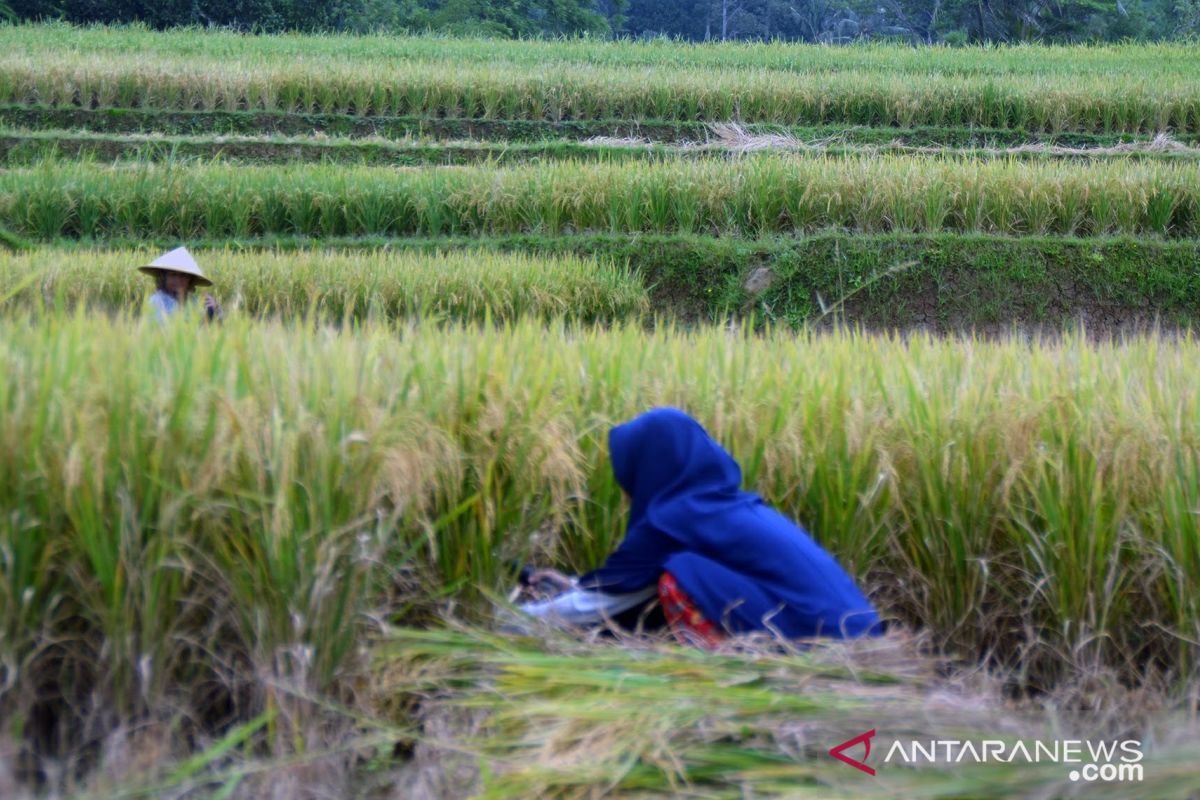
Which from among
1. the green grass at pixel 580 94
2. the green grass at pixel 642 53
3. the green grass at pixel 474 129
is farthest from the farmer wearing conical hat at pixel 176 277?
the green grass at pixel 642 53

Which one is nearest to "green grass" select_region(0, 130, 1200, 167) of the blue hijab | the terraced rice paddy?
the terraced rice paddy

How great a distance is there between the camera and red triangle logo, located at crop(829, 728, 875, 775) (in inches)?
77.4

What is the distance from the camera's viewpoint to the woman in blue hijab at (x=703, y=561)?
254cm

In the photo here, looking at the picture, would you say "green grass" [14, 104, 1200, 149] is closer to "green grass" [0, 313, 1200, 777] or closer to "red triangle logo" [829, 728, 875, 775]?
"green grass" [0, 313, 1200, 777]

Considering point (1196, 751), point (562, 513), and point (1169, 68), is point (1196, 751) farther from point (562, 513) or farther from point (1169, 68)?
point (1169, 68)

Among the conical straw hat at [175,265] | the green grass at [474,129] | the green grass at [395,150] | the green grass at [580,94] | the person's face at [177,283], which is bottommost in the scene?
the person's face at [177,283]

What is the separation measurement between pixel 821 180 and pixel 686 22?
4131cm

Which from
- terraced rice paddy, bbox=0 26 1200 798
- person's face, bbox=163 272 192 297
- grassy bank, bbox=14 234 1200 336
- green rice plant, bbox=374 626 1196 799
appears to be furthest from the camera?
grassy bank, bbox=14 234 1200 336

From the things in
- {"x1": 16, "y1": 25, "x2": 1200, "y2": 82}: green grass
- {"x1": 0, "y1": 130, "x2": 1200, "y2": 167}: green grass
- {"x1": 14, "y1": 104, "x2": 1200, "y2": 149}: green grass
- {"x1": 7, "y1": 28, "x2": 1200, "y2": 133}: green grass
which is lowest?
{"x1": 0, "y1": 130, "x2": 1200, "y2": 167}: green grass

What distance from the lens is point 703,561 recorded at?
258 centimetres

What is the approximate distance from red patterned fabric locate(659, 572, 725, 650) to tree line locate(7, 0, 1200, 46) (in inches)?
944

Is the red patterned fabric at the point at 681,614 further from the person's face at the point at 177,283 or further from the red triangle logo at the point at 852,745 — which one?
the person's face at the point at 177,283

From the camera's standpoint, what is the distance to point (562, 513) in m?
2.96

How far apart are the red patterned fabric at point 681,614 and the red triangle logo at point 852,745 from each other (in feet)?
1.70
